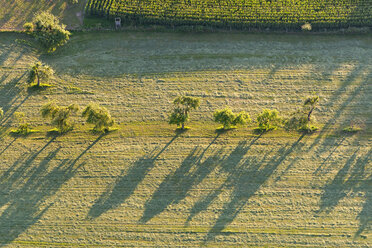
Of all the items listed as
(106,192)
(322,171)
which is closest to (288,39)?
(322,171)

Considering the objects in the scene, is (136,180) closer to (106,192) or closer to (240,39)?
(106,192)

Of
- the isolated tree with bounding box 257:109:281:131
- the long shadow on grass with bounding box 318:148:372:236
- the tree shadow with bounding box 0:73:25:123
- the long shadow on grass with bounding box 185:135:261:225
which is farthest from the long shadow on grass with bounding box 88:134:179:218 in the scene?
the long shadow on grass with bounding box 318:148:372:236

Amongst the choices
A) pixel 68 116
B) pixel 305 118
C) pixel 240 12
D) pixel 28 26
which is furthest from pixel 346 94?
pixel 28 26

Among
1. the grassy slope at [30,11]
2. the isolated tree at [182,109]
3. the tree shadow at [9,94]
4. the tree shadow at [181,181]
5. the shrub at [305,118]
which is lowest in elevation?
the tree shadow at [181,181]

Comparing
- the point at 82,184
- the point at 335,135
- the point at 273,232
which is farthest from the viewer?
the point at 335,135

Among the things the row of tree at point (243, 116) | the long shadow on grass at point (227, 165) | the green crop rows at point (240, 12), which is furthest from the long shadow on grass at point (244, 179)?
the green crop rows at point (240, 12)

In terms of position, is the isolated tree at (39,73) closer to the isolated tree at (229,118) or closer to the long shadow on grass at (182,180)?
the long shadow on grass at (182,180)

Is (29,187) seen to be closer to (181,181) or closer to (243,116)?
(181,181)
